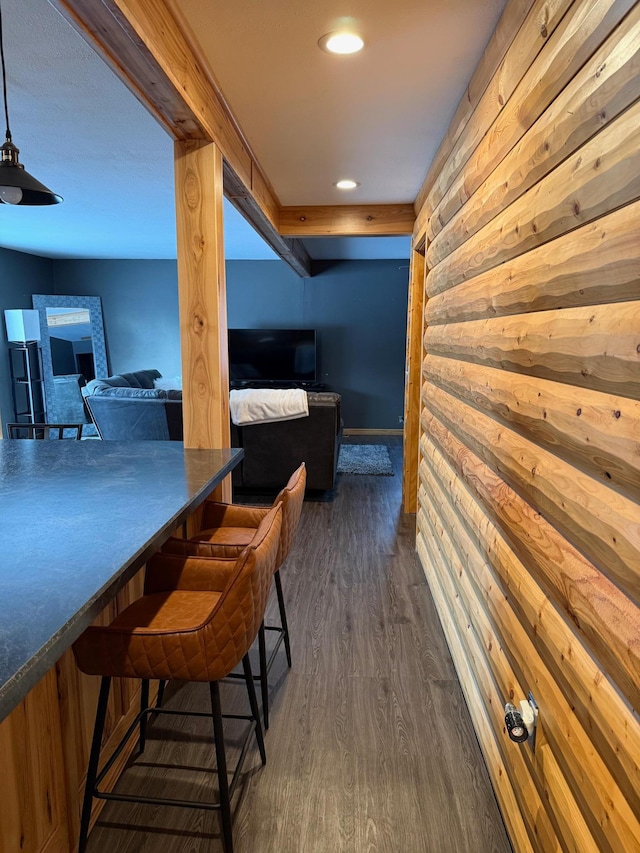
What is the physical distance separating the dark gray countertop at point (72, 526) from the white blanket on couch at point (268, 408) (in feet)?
6.88

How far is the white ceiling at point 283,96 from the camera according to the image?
1648mm

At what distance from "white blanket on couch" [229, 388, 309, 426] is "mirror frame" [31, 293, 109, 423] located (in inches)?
148

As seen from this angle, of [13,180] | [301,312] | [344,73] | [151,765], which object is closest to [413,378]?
A: [344,73]

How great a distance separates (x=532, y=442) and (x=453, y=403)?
1017mm

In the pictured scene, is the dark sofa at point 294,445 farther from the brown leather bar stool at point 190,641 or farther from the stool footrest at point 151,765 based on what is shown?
the brown leather bar stool at point 190,641

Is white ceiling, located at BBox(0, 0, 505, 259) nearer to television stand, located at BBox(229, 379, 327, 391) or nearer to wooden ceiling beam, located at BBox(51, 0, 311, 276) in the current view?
wooden ceiling beam, located at BBox(51, 0, 311, 276)

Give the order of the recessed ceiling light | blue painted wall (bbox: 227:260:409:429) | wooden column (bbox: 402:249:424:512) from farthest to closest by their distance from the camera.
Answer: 1. blue painted wall (bbox: 227:260:409:429)
2. wooden column (bbox: 402:249:424:512)
3. the recessed ceiling light

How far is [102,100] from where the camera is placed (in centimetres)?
238

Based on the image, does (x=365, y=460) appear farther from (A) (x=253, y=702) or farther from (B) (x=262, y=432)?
(A) (x=253, y=702)

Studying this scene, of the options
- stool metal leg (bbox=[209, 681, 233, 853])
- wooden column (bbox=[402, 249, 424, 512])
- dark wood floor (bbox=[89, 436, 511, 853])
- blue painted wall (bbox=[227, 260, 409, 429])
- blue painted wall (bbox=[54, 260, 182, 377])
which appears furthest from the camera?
blue painted wall (bbox=[54, 260, 182, 377])

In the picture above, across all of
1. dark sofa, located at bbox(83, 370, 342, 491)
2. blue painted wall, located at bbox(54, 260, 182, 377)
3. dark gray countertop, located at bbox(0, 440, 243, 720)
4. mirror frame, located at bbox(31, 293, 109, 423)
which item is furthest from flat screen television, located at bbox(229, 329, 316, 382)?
dark gray countertop, located at bbox(0, 440, 243, 720)

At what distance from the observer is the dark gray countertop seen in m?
0.84

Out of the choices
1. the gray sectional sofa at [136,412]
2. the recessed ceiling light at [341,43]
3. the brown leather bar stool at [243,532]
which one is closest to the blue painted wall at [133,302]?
the gray sectional sofa at [136,412]

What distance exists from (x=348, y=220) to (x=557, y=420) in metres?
3.35
